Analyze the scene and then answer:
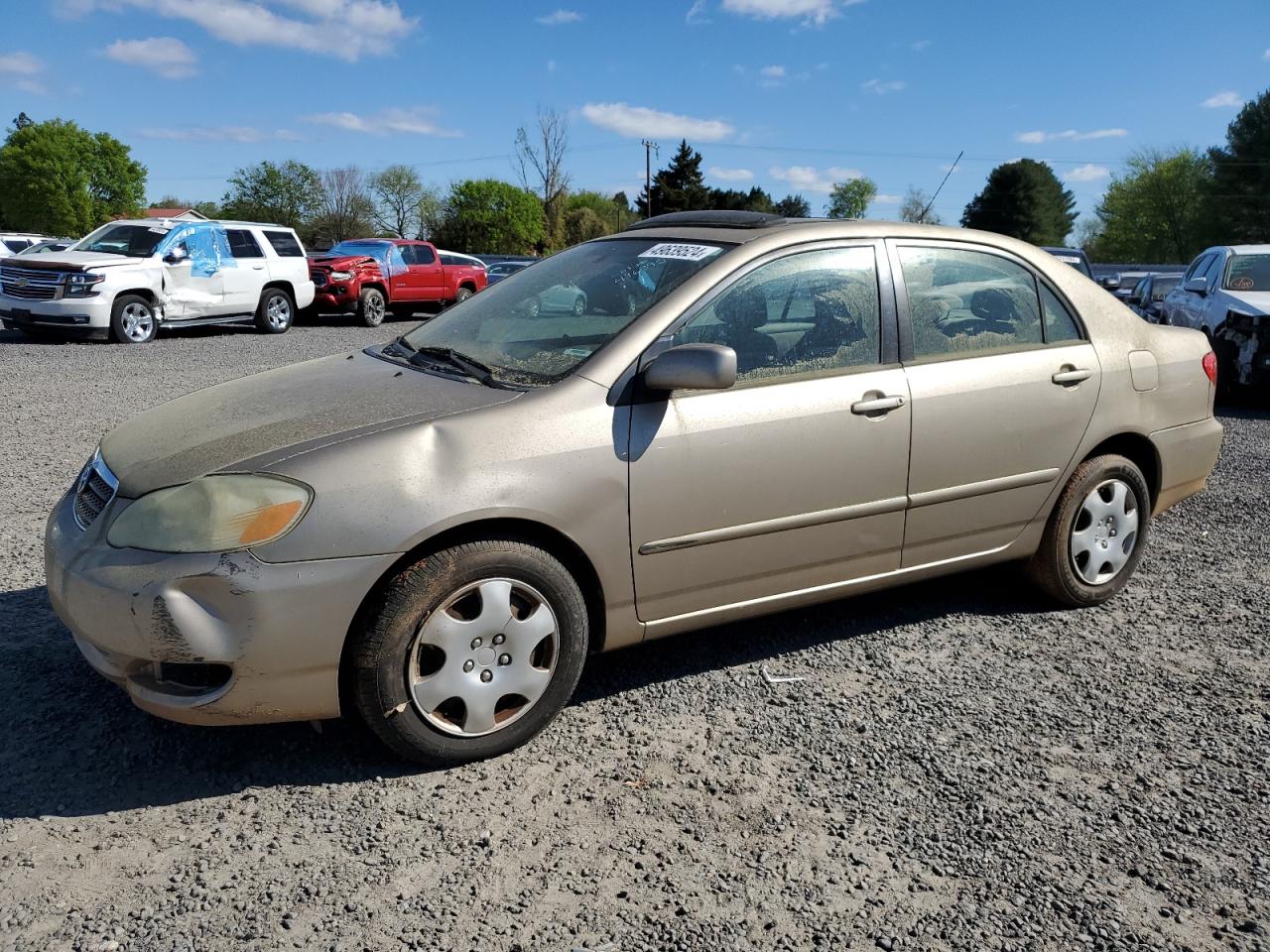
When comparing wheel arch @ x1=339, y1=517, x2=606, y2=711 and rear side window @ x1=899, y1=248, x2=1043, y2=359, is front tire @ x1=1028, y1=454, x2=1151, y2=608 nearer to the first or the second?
rear side window @ x1=899, y1=248, x2=1043, y2=359

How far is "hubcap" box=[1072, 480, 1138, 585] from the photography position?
4358mm

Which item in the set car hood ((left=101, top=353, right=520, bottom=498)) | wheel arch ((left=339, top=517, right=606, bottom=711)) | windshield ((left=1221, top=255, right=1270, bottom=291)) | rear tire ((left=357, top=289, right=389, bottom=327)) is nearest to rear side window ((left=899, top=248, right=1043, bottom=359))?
wheel arch ((left=339, top=517, right=606, bottom=711))

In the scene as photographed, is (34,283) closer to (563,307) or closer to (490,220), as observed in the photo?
(563,307)

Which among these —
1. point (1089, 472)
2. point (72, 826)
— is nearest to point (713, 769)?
point (72, 826)

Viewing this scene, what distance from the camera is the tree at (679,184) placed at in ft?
235

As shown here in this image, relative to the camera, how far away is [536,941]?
2328 millimetres

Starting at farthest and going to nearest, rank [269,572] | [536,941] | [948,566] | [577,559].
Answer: [948,566]
[577,559]
[269,572]
[536,941]

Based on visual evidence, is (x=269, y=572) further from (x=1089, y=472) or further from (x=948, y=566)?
(x=1089, y=472)

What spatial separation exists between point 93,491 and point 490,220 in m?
88.5

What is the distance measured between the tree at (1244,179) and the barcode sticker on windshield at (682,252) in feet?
225

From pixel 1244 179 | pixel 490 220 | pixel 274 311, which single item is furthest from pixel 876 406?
pixel 490 220

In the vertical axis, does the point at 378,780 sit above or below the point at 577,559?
below

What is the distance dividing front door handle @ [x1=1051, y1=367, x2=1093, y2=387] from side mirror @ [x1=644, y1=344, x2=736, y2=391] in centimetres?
170

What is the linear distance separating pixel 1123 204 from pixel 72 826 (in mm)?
94029
